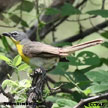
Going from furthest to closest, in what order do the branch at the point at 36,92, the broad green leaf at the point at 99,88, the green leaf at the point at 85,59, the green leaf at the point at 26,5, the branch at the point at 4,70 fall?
the green leaf at the point at 26,5
the branch at the point at 4,70
the green leaf at the point at 85,59
the broad green leaf at the point at 99,88
the branch at the point at 36,92

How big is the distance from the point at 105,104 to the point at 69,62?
23.4 inches

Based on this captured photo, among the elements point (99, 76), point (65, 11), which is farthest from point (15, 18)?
point (99, 76)

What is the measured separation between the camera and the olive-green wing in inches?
59.4

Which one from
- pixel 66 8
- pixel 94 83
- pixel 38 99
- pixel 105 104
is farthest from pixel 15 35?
pixel 38 99

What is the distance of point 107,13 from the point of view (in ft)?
5.76

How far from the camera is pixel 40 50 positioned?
155 cm

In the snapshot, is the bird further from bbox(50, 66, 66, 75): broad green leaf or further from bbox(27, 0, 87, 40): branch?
bbox(27, 0, 87, 40): branch

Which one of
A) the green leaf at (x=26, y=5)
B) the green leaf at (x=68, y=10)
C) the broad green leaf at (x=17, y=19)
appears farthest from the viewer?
the green leaf at (x=26, y=5)

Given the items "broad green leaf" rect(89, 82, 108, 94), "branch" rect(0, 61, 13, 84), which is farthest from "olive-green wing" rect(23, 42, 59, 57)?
"branch" rect(0, 61, 13, 84)

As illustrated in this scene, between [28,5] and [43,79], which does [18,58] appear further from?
[28,5]

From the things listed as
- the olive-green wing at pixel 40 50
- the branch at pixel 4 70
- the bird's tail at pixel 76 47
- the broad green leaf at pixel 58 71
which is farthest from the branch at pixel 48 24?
the bird's tail at pixel 76 47

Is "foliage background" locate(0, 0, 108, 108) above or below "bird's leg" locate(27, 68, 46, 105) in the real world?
below

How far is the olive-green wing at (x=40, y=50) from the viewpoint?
1508 mm

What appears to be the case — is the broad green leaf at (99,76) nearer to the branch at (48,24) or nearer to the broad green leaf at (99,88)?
the broad green leaf at (99,88)
